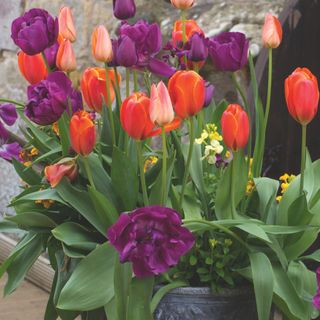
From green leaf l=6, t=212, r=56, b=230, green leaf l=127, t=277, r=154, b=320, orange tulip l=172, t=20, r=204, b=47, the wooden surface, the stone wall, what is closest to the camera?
green leaf l=127, t=277, r=154, b=320

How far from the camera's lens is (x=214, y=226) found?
121 cm

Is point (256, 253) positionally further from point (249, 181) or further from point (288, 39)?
point (288, 39)

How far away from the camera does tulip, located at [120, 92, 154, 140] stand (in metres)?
1.15

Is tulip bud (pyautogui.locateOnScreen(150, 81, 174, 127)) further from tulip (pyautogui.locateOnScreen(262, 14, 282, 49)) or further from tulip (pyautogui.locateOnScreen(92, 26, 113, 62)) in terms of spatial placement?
tulip (pyautogui.locateOnScreen(262, 14, 282, 49))

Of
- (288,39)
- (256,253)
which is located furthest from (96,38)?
(288,39)

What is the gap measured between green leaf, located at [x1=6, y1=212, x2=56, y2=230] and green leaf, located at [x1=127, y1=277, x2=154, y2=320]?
19cm

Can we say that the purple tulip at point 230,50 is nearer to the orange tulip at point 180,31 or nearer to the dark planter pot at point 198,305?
the orange tulip at point 180,31

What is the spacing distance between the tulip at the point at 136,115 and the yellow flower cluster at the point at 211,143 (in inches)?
6.0

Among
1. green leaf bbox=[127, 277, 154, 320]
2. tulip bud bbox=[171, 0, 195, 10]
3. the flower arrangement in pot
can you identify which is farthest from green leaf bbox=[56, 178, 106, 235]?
tulip bud bbox=[171, 0, 195, 10]

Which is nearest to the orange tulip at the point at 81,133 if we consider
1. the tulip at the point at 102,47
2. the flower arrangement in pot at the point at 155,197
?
the flower arrangement in pot at the point at 155,197

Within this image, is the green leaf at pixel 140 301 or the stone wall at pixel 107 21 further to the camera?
the stone wall at pixel 107 21

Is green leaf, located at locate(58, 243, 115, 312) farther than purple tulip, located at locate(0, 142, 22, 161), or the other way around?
purple tulip, located at locate(0, 142, 22, 161)

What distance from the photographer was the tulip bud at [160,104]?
44.5 inches

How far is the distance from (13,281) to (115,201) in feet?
0.71
